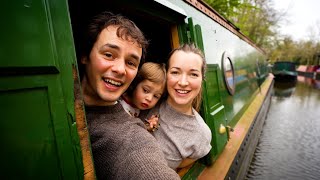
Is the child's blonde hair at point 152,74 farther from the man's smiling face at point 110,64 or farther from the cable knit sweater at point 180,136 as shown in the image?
the man's smiling face at point 110,64

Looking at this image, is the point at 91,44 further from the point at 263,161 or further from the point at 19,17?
the point at 263,161

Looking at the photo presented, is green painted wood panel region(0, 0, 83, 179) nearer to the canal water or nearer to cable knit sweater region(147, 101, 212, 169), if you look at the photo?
cable knit sweater region(147, 101, 212, 169)

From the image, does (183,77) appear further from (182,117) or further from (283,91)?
(283,91)

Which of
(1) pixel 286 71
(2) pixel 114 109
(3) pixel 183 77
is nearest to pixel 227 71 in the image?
(3) pixel 183 77

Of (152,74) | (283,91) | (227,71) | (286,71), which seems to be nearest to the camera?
(152,74)

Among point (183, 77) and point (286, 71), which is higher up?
point (183, 77)

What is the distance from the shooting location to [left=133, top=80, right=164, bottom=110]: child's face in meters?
2.17

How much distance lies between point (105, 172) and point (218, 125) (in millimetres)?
1962

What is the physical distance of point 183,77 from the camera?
6.59 ft

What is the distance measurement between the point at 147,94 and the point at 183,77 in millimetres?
392

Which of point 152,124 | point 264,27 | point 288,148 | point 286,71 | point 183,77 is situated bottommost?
point 288,148

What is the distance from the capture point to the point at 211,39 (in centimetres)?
340

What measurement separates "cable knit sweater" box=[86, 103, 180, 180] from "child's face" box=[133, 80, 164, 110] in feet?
2.42

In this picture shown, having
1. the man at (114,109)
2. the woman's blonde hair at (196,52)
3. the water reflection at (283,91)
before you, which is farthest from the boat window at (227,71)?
the water reflection at (283,91)
